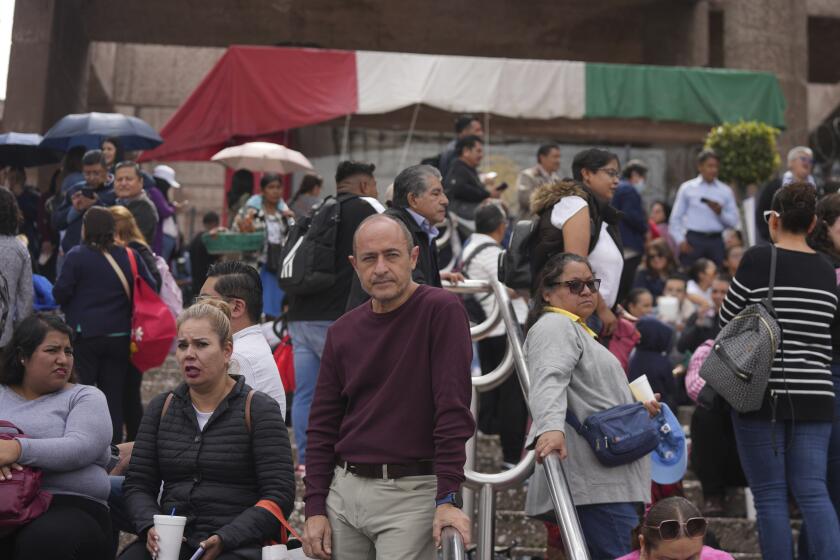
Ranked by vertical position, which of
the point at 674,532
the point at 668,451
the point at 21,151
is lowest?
the point at 674,532

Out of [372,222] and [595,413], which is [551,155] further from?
[372,222]

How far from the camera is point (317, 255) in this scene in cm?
615

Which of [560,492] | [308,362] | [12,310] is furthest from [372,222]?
[12,310]

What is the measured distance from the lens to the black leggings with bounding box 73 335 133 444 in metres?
6.96

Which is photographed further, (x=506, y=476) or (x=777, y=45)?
(x=777, y=45)

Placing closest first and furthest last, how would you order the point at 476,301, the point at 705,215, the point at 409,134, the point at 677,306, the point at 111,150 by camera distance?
the point at 476,301 → the point at 111,150 → the point at 677,306 → the point at 705,215 → the point at 409,134

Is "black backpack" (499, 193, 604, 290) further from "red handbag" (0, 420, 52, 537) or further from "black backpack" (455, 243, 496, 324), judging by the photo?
"red handbag" (0, 420, 52, 537)

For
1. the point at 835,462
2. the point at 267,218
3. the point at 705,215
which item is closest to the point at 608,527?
the point at 835,462

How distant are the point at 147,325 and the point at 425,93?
334 inches

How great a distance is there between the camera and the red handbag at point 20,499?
4180 millimetres

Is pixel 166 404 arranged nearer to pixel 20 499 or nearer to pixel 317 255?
pixel 20 499

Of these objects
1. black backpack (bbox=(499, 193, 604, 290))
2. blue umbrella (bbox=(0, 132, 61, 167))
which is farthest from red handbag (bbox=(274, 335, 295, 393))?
blue umbrella (bbox=(0, 132, 61, 167))

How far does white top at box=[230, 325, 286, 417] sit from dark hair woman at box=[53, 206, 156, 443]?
7.95 feet

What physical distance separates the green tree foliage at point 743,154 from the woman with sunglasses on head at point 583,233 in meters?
7.32
